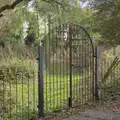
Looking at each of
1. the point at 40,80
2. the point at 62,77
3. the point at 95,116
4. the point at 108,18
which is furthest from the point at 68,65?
the point at 108,18

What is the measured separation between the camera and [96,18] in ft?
31.1

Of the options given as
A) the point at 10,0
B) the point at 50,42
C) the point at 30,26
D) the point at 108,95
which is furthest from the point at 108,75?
the point at 30,26

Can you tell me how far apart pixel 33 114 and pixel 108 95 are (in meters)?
2.71

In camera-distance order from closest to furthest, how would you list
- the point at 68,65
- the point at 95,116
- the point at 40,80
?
the point at 40,80, the point at 95,116, the point at 68,65

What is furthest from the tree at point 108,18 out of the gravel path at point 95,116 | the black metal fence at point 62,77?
the gravel path at point 95,116

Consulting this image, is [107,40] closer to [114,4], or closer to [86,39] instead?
[114,4]

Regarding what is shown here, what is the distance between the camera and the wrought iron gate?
219 inches

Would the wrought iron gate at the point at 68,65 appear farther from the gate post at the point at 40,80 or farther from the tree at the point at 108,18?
the tree at the point at 108,18

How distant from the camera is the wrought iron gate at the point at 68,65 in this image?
5.55 metres

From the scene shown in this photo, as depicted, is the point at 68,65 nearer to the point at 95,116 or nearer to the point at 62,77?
the point at 62,77

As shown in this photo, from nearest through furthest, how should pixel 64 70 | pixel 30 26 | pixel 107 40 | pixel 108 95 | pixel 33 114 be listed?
pixel 33 114
pixel 64 70
pixel 108 95
pixel 107 40
pixel 30 26

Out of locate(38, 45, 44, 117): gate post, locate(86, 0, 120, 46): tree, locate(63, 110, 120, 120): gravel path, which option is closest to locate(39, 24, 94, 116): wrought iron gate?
locate(38, 45, 44, 117): gate post

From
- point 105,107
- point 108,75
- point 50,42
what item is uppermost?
point 50,42

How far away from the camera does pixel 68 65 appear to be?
5930 millimetres
